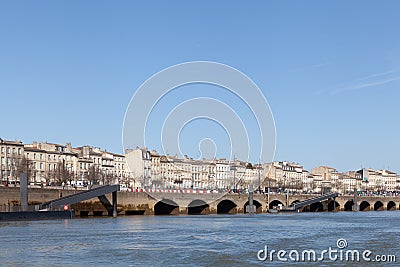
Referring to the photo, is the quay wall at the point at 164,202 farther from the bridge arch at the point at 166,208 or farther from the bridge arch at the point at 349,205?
the bridge arch at the point at 349,205

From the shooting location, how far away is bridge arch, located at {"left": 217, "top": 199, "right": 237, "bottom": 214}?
92.5 m

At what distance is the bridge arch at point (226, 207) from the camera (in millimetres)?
92512

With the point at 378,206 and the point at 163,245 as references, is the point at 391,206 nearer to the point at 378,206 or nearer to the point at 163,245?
the point at 378,206

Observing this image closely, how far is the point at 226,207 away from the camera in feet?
316

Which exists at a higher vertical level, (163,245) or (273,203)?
(273,203)

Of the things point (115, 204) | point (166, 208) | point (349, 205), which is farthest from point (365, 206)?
point (115, 204)

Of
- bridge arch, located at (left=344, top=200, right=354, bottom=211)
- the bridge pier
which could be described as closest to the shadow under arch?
bridge arch, located at (left=344, top=200, right=354, bottom=211)

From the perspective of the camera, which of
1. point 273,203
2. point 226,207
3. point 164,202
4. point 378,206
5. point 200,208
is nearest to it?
point 164,202

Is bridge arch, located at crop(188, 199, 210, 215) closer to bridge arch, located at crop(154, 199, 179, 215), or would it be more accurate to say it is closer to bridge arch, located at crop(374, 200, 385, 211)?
bridge arch, located at crop(154, 199, 179, 215)

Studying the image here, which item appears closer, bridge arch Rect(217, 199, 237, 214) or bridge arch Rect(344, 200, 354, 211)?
bridge arch Rect(217, 199, 237, 214)

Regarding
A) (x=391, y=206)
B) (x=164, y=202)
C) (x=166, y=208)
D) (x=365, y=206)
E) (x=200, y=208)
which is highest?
(x=164, y=202)

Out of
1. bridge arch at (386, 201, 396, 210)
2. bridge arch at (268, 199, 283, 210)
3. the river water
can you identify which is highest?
bridge arch at (268, 199, 283, 210)

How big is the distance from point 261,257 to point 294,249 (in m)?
4.10

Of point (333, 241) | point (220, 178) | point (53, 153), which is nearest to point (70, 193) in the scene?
point (333, 241)
